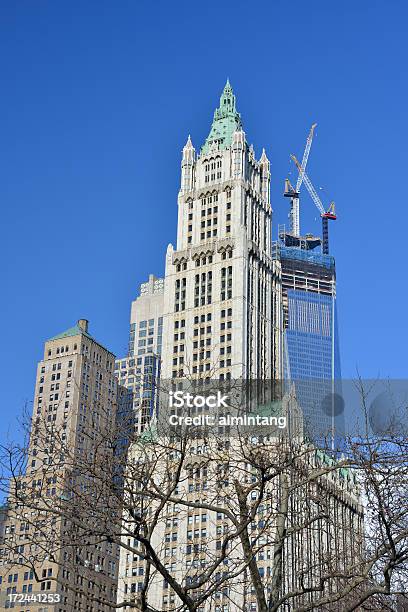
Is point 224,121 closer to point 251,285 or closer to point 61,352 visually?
point 251,285

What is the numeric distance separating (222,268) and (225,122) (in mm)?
27910

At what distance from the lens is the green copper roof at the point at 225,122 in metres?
130

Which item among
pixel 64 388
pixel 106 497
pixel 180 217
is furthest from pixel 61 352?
pixel 106 497

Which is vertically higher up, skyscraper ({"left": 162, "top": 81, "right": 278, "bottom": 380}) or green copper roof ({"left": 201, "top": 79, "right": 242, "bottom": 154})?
green copper roof ({"left": 201, "top": 79, "right": 242, "bottom": 154})

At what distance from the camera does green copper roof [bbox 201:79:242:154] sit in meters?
130

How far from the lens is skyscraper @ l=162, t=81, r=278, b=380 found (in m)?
112

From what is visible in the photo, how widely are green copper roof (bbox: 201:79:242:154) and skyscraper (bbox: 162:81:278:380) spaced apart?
8.9 inches

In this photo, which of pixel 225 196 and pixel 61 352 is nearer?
pixel 225 196

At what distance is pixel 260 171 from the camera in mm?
132000

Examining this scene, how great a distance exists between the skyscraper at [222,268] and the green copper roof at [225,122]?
226 millimetres

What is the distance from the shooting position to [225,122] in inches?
5251

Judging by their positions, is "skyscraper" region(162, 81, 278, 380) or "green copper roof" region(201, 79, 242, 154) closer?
"skyscraper" region(162, 81, 278, 380)

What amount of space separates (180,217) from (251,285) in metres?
15.3

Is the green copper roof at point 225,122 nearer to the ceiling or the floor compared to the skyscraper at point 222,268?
nearer to the ceiling
